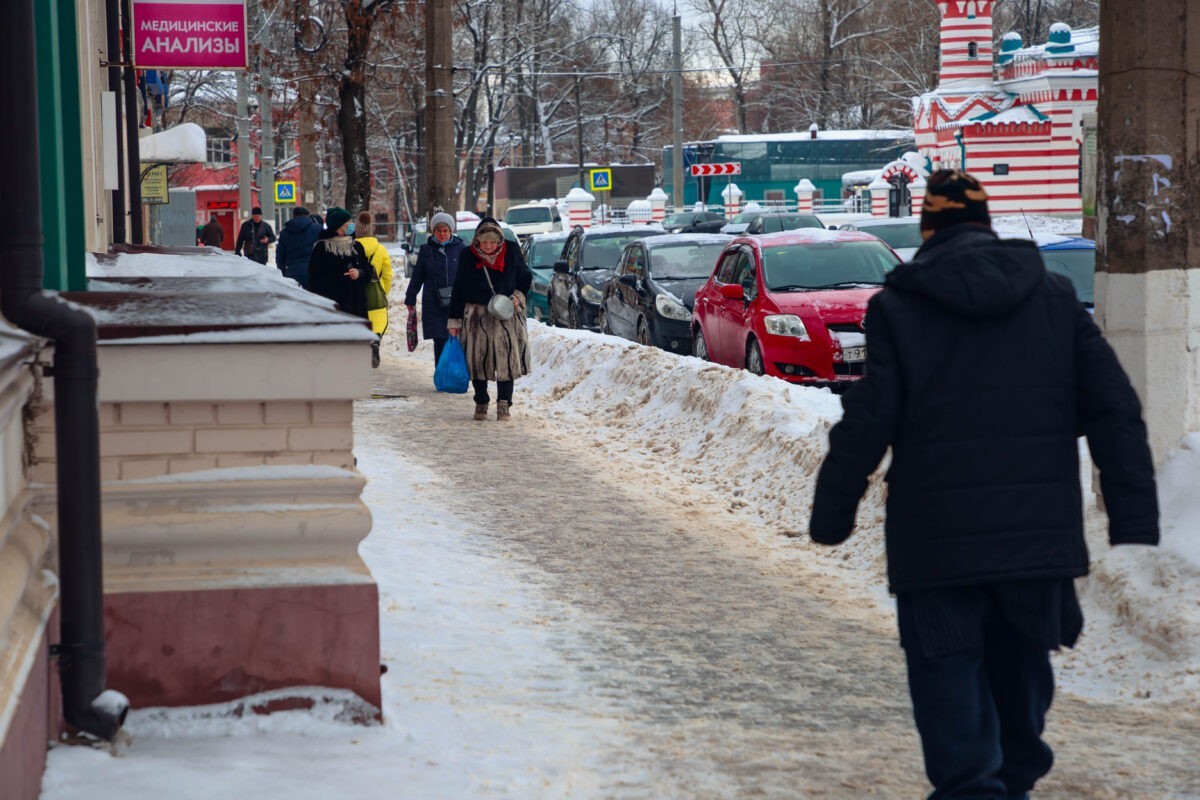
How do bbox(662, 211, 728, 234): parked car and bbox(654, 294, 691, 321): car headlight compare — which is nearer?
bbox(654, 294, 691, 321): car headlight

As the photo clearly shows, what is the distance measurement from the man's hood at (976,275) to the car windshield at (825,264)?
11.3 metres

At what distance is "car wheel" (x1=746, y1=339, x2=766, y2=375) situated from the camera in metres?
14.8

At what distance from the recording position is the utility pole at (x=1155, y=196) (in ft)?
23.7

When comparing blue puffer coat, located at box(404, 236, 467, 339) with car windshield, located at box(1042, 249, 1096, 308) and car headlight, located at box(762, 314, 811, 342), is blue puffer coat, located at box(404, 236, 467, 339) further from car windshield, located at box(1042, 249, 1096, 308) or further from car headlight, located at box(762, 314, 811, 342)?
car windshield, located at box(1042, 249, 1096, 308)

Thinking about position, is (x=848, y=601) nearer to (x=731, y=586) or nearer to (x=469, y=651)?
(x=731, y=586)

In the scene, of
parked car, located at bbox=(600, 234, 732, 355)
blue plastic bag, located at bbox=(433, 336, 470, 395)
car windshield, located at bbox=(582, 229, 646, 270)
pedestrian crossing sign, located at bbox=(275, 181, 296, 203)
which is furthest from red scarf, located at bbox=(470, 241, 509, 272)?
pedestrian crossing sign, located at bbox=(275, 181, 296, 203)

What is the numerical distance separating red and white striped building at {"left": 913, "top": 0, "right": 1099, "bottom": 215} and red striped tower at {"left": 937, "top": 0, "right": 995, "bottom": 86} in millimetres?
1061

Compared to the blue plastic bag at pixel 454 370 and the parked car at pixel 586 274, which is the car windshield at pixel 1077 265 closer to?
the blue plastic bag at pixel 454 370

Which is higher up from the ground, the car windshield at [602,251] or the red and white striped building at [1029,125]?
the red and white striped building at [1029,125]

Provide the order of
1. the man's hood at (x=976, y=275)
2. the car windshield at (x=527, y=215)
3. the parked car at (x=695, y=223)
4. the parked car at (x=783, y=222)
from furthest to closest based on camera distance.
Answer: the car windshield at (x=527, y=215) < the parked car at (x=695, y=223) < the parked car at (x=783, y=222) < the man's hood at (x=976, y=275)

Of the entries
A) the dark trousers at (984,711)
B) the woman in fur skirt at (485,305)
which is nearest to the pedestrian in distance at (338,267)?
the woman in fur skirt at (485,305)

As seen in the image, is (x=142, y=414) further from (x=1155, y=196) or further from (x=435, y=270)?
(x=435, y=270)

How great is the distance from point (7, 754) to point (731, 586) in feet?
14.9

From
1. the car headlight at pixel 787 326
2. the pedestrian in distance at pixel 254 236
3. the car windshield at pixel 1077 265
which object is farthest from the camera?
the pedestrian in distance at pixel 254 236
